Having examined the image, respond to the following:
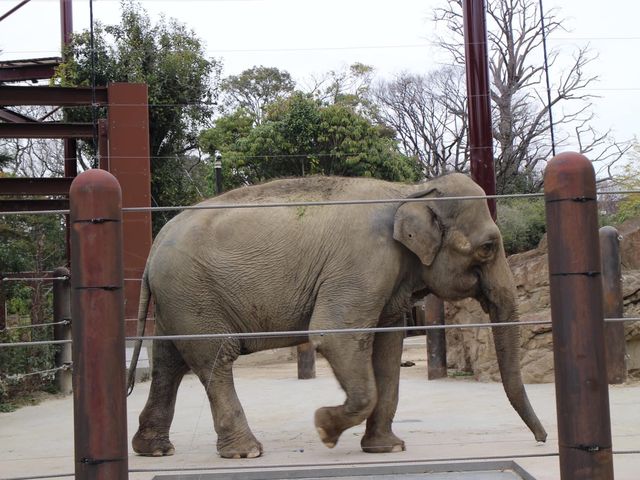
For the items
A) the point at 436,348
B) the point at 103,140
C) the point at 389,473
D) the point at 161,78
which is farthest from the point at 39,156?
the point at 389,473

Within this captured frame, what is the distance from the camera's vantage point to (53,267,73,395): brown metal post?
1109 centimetres

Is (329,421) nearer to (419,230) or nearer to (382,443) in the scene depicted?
(382,443)

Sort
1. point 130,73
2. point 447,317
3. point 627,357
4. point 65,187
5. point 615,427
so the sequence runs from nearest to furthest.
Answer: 1. point 615,427
2. point 627,357
3. point 447,317
4. point 65,187
5. point 130,73

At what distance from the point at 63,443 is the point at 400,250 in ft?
9.77

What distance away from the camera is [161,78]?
67.2 feet

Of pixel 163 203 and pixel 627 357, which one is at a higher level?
pixel 163 203

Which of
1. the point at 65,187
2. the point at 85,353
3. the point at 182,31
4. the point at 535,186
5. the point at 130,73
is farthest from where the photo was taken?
the point at 535,186

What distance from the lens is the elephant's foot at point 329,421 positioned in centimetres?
598

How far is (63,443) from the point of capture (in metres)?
7.30

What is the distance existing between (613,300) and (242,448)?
4.66 meters

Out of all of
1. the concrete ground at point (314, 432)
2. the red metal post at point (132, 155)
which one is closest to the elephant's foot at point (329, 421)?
the concrete ground at point (314, 432)

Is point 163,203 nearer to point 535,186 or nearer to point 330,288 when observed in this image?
point 535,186

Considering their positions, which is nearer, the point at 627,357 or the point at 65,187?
the point at 627,357

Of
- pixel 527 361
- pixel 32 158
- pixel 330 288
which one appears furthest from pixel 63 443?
pixel 32 158
